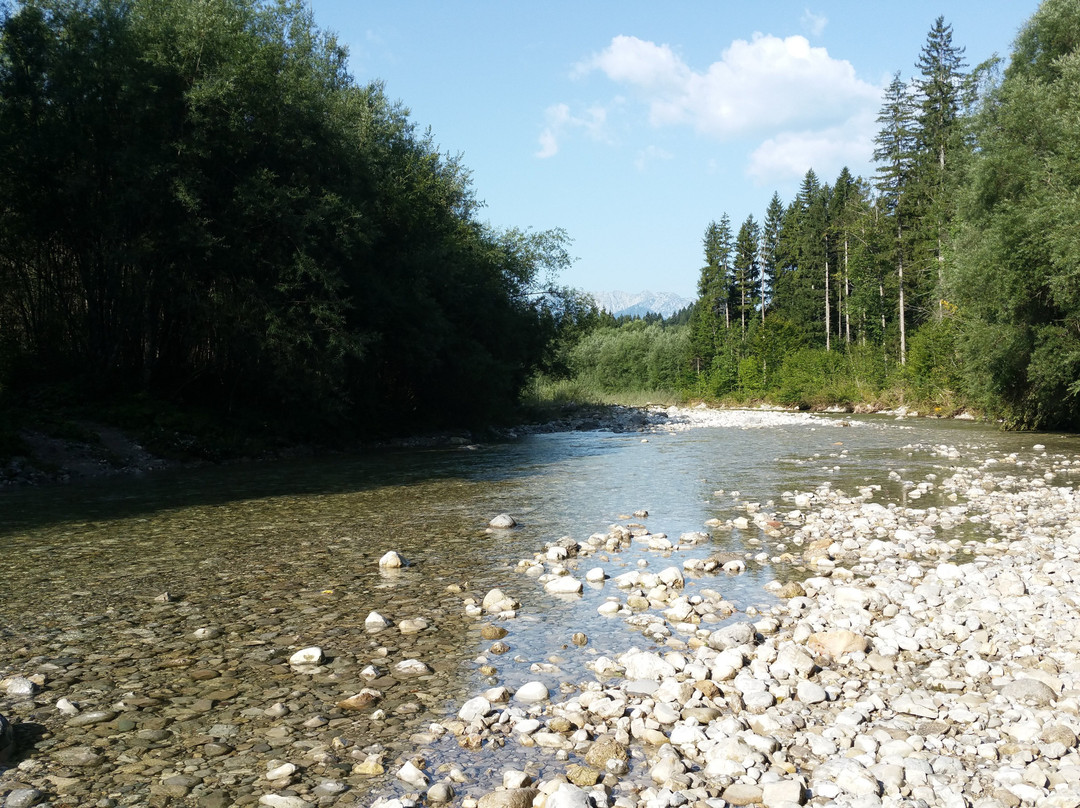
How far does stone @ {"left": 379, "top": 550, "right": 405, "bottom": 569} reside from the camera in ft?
27.4

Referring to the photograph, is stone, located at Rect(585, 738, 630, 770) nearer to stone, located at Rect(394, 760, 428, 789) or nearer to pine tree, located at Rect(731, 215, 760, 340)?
stone, located at Rect(394, 760, 428, 789)

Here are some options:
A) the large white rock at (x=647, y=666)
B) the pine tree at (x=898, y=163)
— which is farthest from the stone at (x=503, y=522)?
the pine tree at (x=898, y=163)

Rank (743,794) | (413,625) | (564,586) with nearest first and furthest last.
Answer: (743,794), (413,625), (564,586)

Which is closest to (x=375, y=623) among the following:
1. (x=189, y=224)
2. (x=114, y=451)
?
(x=114, y=451)

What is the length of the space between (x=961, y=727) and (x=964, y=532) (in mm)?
5985

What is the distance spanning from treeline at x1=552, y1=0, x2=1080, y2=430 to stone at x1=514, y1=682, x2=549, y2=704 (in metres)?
19.0

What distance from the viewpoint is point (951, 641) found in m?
5.41

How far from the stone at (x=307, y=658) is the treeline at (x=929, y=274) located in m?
19.6

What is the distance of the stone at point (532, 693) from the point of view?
183 inches

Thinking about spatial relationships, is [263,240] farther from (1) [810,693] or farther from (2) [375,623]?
(1) [810,693]

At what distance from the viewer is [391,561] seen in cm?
839

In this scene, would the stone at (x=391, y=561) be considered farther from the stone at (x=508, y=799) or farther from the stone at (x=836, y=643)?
the stone at (x=508, y=799)

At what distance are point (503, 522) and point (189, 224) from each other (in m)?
14.4

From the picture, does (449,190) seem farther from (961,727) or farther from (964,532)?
(961,727)
